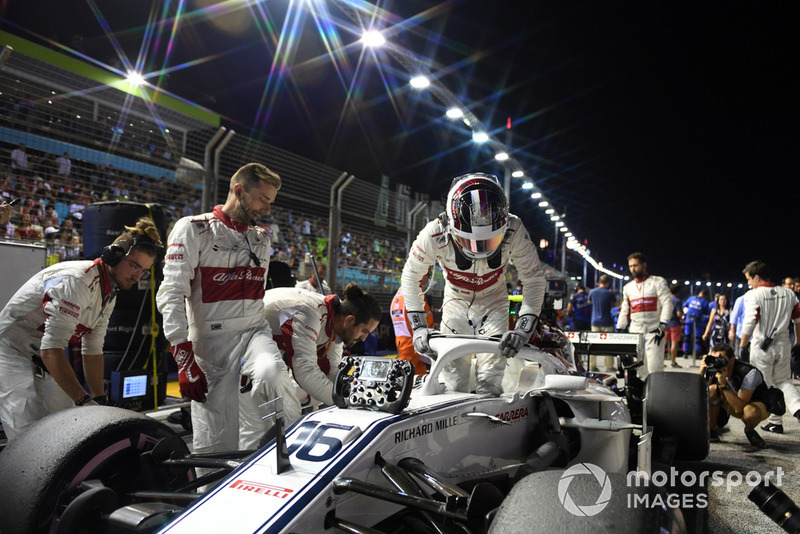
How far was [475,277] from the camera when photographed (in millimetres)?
3943

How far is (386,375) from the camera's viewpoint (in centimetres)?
243

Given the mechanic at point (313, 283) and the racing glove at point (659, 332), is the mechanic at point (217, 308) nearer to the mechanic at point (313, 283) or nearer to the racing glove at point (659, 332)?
the mechanic at point (313, 283)

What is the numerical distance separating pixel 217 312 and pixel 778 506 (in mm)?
2892

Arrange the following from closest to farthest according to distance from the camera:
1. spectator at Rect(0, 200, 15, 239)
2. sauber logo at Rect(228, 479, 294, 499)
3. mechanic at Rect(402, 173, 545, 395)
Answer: sauber logo at Rect(228, 479, 294, 499) → mechanic at Rect(402, 173, 545, 395) → spectator at Rect(0, 200, 15, 239)

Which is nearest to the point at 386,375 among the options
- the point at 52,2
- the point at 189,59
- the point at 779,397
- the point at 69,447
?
the point at 69,447

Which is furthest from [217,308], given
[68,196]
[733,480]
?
[733,480]

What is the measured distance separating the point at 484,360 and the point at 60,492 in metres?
2.20

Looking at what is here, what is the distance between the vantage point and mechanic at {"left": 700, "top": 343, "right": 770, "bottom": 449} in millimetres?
5344

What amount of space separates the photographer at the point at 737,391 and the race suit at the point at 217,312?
4.19m

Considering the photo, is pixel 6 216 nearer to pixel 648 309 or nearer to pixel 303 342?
pixel 303 342

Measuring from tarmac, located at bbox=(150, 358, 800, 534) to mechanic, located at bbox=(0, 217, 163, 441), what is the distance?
A: 63.5 inches

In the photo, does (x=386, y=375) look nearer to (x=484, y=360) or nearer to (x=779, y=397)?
(x=484, y=360)

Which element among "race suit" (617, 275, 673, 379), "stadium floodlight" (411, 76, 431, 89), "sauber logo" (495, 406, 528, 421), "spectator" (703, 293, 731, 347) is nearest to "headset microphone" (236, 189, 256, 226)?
"sauber logo" (495, 406, 528, 421)

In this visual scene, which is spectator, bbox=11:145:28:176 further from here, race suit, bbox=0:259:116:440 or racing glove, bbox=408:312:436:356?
racing glove, bbox=408:312:436:356
